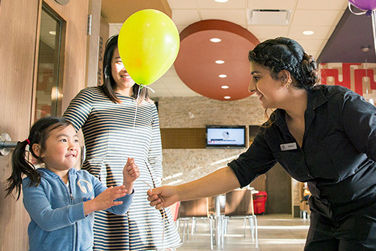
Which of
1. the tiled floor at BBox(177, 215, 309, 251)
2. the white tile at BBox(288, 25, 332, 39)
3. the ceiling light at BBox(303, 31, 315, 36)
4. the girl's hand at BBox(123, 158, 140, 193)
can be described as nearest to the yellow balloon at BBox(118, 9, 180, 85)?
the girl's hand at BBox(123, 158, 140, 193)

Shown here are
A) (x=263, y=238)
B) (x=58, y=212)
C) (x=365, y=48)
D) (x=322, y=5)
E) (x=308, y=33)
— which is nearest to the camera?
(x=58, y=212)

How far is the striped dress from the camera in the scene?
5.20 ft

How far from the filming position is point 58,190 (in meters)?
1.39

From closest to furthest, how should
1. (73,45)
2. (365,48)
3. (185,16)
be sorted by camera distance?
1. (73,45)
2. (185,16)
3. (365,48)

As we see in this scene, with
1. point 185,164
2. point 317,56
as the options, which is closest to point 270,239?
point 317,56

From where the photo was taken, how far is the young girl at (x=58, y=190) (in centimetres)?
128

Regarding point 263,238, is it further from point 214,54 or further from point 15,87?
point 15,87

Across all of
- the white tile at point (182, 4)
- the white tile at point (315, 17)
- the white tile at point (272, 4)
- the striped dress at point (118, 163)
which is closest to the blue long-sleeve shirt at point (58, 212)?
the striped dress at point (118, 163)

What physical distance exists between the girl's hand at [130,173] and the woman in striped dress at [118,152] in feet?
0.61

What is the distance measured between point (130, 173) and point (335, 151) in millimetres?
746

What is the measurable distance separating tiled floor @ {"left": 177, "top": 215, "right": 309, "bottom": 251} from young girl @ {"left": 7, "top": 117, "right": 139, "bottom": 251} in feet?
14.2

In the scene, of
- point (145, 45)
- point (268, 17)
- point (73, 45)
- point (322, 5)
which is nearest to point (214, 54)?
point (268, 17)

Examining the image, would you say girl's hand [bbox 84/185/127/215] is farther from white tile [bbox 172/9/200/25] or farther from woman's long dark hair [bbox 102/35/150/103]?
white tile [bbox 172/9/200/25]

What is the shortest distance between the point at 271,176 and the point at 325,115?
33.7ft
